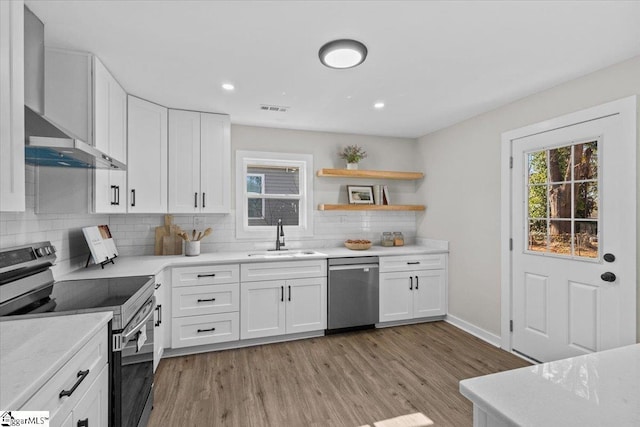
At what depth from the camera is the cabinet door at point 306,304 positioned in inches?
130

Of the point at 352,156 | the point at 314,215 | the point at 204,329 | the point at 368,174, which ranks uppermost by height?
the point at 352,156

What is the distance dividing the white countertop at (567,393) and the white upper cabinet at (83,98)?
2.64m

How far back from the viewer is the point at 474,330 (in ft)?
11.4

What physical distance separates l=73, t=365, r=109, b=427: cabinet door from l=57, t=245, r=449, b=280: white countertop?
3.34 ft

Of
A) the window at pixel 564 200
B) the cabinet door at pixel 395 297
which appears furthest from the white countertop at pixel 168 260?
the window at pixel 564 200

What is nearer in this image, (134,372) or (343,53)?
(134,372)

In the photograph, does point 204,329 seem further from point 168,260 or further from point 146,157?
point 146,157

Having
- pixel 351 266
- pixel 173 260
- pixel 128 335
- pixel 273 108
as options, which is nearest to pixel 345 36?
pixel 273 108

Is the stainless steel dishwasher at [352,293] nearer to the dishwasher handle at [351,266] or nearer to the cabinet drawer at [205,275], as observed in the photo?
the dishwasher handle at [351,266]

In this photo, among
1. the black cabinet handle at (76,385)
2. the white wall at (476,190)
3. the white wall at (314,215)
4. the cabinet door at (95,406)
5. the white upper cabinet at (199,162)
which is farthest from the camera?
the white upper cabinet at (199,162)

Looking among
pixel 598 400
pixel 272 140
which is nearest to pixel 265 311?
pixel 272 140

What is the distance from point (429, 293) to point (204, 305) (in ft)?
8.60

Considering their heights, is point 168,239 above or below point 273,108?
below

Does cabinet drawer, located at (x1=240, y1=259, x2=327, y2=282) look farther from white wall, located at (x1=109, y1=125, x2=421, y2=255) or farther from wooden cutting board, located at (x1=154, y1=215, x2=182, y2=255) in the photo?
wooden cutting board, located at (x1=154, y1=215, x2=182, y2=255)
